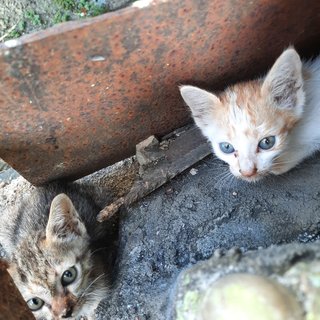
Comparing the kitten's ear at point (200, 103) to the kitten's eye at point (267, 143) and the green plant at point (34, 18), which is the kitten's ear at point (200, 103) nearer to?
the kitten's eye at point (267, 143)

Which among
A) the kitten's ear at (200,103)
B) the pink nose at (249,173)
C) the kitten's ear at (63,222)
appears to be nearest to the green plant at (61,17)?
the kitten's ear at (200,103)

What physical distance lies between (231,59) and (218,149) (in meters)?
0.42

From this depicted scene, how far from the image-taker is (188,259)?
185 centimetres

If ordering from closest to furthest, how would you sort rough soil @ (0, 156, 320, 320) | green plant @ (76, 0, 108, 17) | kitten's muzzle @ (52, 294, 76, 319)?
rough soil @ (0, 156, 320, 320) → kitten's muzzle @ (52, 294, 76, 319) → green plant @ (76, 0, 108, 17)

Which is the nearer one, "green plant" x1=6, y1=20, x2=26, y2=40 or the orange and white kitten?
the orange and white kitten

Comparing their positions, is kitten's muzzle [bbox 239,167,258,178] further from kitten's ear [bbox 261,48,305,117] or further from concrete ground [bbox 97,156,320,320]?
kitten's ear [bbox 261,48,305,117]

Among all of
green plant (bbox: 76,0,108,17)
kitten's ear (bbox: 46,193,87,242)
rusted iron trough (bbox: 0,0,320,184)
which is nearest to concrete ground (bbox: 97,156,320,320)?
kitten's ear (bbox: 46,193,87,242)

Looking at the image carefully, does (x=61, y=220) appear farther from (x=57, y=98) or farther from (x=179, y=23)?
(x=179, y=23)

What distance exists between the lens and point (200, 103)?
2061 mm

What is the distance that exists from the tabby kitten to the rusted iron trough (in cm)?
21

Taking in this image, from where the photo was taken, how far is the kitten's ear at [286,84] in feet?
6.09

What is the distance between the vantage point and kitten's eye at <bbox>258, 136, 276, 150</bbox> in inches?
80.0

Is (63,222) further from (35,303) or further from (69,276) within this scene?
(35,303)

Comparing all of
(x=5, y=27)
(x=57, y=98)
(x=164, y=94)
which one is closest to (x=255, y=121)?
(x=164, y=94)
